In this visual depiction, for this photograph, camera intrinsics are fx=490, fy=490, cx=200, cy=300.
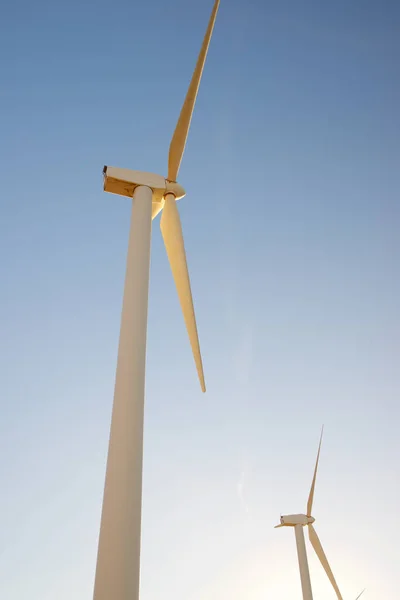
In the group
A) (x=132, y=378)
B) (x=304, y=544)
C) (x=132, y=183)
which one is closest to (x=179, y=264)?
(x=132, y=183)

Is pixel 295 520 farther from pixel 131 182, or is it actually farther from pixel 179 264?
pixel 131 182

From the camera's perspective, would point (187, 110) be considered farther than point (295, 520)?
No

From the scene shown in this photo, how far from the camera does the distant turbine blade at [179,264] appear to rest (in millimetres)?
12609

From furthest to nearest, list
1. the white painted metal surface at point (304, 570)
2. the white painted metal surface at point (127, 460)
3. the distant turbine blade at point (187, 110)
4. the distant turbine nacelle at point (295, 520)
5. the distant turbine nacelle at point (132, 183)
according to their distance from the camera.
A: the distant turbine nacelle at point (295, 520) → the white painted metal surface at point (304, 570) → the distant turbine blade at point (187, 110) → the distant turbine nacelle at point (132, 183) → the white painted metal surface at point (127, 460)

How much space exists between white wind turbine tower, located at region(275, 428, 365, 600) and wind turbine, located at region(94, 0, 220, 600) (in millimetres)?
22423

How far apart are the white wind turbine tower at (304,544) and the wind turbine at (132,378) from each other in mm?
22423

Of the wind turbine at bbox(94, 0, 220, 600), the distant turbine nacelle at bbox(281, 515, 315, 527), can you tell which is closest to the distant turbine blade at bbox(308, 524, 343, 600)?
the distant turbine nacelle at bbox(281, 515, 315, 527)

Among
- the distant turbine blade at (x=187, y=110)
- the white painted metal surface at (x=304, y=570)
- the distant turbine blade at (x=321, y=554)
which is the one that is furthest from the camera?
the distant turbine blade at (x=321, y=554)

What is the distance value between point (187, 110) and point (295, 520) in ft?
98.2

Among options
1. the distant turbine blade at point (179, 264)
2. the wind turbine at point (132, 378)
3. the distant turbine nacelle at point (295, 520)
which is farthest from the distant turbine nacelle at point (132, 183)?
the distant turbine nacelle at point (295, 520)

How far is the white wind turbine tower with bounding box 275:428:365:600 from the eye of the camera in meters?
28.2

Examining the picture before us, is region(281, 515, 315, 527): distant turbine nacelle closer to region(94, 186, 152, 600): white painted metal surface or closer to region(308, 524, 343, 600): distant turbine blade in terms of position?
region(308, 524, 343, 600): distant turbine blade

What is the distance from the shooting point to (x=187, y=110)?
1553 cm

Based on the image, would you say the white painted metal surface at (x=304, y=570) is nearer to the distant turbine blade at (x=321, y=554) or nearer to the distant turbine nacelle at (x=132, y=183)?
the distant turbine blade at (x=321, y=554)
